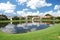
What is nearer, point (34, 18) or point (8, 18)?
point (8, 18)

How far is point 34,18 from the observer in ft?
381

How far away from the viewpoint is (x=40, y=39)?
1203cm

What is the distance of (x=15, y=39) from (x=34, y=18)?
104 meters

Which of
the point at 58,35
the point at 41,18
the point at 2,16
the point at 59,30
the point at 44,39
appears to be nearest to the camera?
the point at 44,39

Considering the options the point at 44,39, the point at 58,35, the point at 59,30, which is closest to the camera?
Result: the point at 44,39

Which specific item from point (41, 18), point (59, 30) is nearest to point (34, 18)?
point (41, 18)

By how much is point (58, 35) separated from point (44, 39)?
1.48m

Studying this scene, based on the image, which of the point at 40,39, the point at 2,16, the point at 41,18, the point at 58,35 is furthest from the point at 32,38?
the point at 41,18

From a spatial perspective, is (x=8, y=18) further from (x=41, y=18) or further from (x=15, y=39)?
(x=15, y=39)

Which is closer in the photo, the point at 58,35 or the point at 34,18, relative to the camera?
the point at 58,35

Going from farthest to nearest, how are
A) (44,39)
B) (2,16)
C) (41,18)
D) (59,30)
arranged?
(41,18) < (2,16) < (59,30) < (44,39)

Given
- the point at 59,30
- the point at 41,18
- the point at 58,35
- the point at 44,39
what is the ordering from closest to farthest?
the point at 44,39 → the point at 58,35 → the point at 59,30 → the point at 41,18

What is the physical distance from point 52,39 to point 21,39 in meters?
2.01

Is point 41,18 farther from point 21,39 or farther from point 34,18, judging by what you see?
point 21,39
